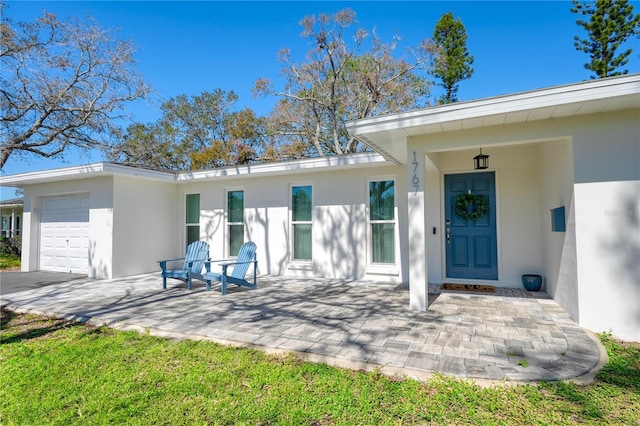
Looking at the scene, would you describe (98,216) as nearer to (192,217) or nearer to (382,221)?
(192,217)

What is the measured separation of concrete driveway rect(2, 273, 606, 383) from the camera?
2732 mm

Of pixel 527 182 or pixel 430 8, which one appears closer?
pixel 527 182

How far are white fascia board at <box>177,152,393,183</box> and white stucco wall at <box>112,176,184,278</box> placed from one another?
0.76 meters

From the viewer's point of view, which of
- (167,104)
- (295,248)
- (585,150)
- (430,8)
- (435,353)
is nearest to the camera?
(435,353)

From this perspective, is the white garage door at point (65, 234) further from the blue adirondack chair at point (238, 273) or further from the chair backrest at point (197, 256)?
the blue adirondack chair at point (238, 273)

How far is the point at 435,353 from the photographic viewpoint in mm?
→ 2900

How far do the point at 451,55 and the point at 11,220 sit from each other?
2205cm

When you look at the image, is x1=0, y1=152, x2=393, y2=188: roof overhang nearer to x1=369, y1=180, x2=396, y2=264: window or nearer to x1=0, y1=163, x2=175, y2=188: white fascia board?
x1=0, y1=163, x2=175, y2=188: white fascia board

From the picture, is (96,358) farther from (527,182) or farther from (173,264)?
(527,182)

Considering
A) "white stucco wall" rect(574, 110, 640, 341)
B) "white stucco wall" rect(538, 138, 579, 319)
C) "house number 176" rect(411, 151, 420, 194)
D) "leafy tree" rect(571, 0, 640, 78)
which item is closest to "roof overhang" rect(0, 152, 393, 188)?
"house number 176" rect(411, 151, 420, 194)

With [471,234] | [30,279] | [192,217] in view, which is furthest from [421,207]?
[30,279]

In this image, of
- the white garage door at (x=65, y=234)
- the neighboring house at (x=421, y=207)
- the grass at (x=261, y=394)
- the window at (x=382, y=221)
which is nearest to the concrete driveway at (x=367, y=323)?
the grass at (x=261, y=394)


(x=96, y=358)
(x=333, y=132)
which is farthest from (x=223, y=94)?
(x=96, y=358)

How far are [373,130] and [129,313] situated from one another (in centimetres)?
412
